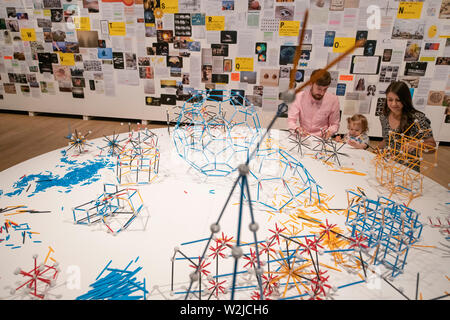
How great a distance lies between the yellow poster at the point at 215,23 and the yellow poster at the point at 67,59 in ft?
6.65

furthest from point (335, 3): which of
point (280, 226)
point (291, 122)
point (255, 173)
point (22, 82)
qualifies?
point (22, 82)

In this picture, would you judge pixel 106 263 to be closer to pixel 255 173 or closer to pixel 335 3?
pixel 255 173

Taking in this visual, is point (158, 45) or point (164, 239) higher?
point (158, 45)

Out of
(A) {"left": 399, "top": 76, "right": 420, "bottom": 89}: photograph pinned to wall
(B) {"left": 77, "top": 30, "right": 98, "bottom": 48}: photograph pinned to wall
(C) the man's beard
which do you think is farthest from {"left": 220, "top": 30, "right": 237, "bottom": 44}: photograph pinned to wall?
(A) {"left": 399, "top": 76, "right": 420, "bottom": 89}: photograph pinned to wall

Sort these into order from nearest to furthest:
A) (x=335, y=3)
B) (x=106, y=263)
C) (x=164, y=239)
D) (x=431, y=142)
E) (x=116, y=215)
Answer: (x=106, y=263)
(x=164, y=239)
(x=116, y=215)
(x=431, y=142)
(x=335, y=3)

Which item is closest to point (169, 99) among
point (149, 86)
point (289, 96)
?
point (149, 86)

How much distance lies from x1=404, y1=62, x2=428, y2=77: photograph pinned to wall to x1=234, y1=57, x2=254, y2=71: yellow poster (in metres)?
1.85

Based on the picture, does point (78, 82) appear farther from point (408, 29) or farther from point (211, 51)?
point (408, 29)

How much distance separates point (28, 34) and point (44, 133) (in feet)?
4.78

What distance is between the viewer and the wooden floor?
3295mm

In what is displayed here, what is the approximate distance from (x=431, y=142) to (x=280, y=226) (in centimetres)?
134

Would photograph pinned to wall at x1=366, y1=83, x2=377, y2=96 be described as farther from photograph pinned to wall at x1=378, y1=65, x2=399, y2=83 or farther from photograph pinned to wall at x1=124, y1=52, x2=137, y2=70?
photograph pinned to wall at x1=124, y1=52, x2=137, y2=70
